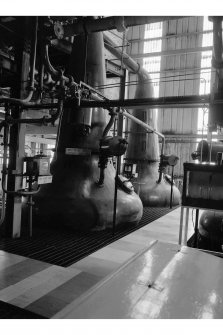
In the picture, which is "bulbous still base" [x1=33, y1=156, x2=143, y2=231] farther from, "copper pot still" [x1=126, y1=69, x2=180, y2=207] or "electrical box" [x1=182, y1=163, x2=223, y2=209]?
"copper pot still" [x1=126, y1=69, x2=180, y2=207]

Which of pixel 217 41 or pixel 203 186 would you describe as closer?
pixel 217 41

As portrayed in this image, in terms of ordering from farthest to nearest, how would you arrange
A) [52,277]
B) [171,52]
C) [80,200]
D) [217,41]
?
[171,52] < [80,200] < [217,41] < [52,277]

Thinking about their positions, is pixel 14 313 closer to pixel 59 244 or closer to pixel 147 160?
pixel 59 244

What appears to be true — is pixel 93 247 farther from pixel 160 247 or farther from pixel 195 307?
pixel 195 307

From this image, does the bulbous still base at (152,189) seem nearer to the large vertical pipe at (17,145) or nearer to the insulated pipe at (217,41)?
the large vertical pipe at (17,145)

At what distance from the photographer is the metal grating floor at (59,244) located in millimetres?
3829

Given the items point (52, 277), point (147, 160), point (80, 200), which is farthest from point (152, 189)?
point (52, 277)

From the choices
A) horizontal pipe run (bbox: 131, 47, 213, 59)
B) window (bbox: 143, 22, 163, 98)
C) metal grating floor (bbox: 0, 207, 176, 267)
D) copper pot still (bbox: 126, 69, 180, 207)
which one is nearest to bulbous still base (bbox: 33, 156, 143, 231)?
metal grating floor (bbox: 0, 207, 176, 267)

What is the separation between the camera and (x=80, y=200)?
202 inches

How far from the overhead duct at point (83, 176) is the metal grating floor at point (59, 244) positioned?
20 cm

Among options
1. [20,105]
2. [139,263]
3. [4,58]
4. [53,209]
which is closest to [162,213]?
[53,209]

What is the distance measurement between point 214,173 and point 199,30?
1347cm

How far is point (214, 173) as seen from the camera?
341cm

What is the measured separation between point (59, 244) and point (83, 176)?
57.0 inches
